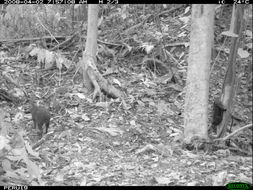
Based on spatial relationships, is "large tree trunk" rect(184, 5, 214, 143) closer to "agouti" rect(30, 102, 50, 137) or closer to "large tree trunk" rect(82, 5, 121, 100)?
"agouti" rect(30, 102, 50, 137)

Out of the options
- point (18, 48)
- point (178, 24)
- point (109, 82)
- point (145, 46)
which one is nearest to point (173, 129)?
point (109, 82)

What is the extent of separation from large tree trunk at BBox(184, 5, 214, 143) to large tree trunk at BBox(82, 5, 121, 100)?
238cm

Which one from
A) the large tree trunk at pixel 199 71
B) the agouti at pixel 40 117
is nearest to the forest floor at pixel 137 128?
the agouti at pixel 40 117

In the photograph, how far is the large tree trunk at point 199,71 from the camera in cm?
513

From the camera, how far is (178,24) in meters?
10.2

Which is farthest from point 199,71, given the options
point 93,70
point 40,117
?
point 93,70

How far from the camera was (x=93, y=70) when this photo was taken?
25.6 feet

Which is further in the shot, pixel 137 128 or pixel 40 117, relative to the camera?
pixel 137 128

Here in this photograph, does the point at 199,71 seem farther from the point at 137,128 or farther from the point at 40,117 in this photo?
the point at 40,117

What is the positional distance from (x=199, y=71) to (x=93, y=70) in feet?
9.73

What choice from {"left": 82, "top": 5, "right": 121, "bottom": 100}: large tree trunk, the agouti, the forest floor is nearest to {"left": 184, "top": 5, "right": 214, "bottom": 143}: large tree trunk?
the forest floor

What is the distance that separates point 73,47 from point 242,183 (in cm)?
646

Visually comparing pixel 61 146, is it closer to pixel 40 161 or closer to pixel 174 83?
pixel 40 161

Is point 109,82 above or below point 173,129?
above
